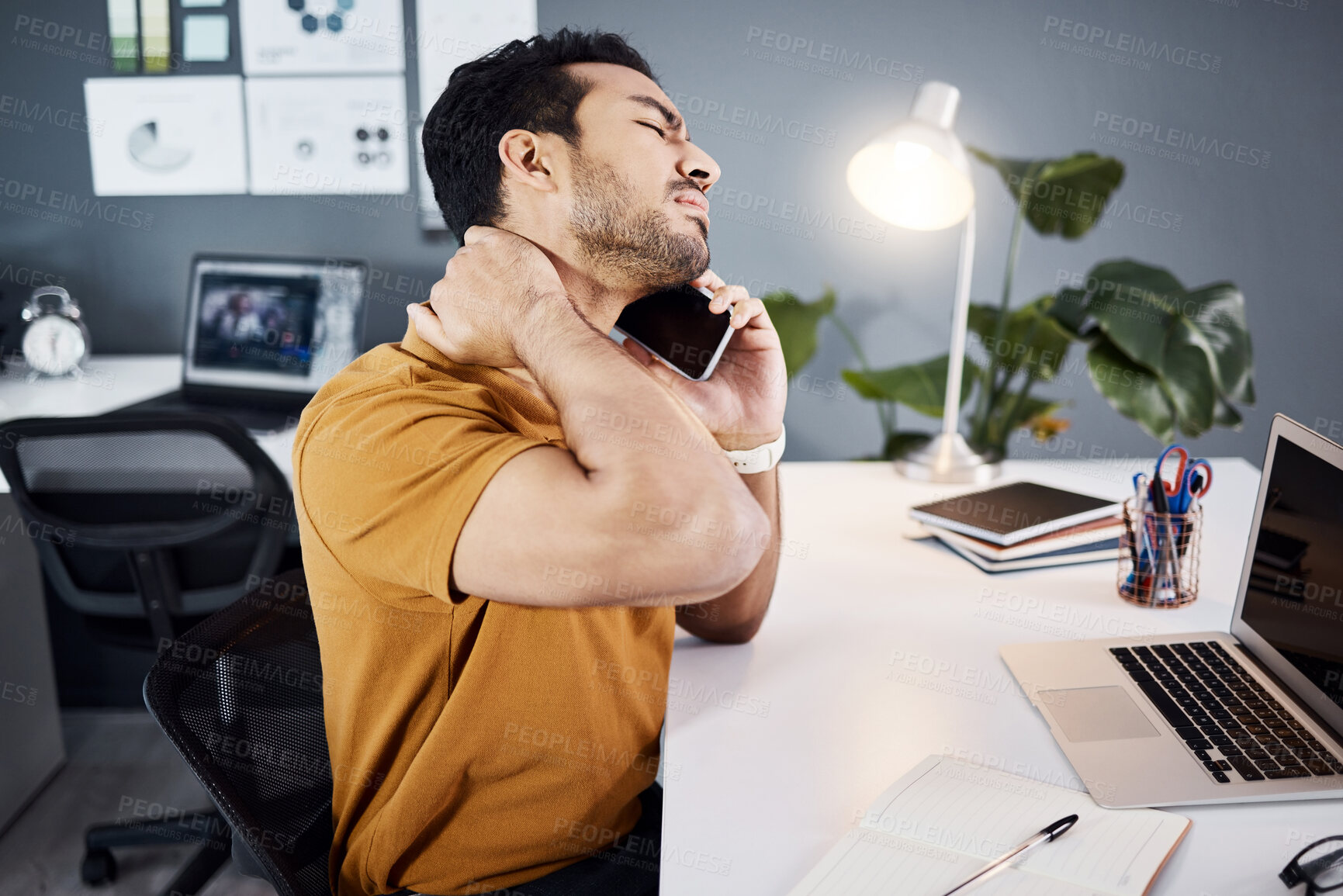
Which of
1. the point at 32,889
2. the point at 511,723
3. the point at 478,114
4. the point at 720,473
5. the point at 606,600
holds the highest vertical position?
the point at 478,114

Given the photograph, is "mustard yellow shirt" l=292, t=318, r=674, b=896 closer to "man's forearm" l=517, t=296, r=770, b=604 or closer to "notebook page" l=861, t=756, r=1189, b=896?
"man's forearm" l=517, t=296, r=770, b=604

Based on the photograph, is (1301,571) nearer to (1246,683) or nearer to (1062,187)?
(1246,683)

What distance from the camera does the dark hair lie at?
1149mm

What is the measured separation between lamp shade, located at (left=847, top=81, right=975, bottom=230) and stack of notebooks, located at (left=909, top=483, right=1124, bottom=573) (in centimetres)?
56

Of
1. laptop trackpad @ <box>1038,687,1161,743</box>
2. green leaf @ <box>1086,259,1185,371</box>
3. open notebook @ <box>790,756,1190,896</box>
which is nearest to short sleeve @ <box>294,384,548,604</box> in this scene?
open notebook @ <box>790,756,1190,896</box>

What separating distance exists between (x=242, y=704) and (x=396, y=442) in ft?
1.19

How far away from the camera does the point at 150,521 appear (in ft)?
5.69

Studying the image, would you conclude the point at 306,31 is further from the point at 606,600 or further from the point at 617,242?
the point at 606,600

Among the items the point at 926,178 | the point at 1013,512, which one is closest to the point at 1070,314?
the point at 926,178

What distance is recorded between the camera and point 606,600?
843mm

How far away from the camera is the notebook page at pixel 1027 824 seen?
72cm

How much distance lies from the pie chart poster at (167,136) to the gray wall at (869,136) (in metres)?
0.05

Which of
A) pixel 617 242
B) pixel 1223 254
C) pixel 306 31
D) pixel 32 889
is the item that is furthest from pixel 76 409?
pixel 1223 254

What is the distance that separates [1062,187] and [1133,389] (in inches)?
19.6
